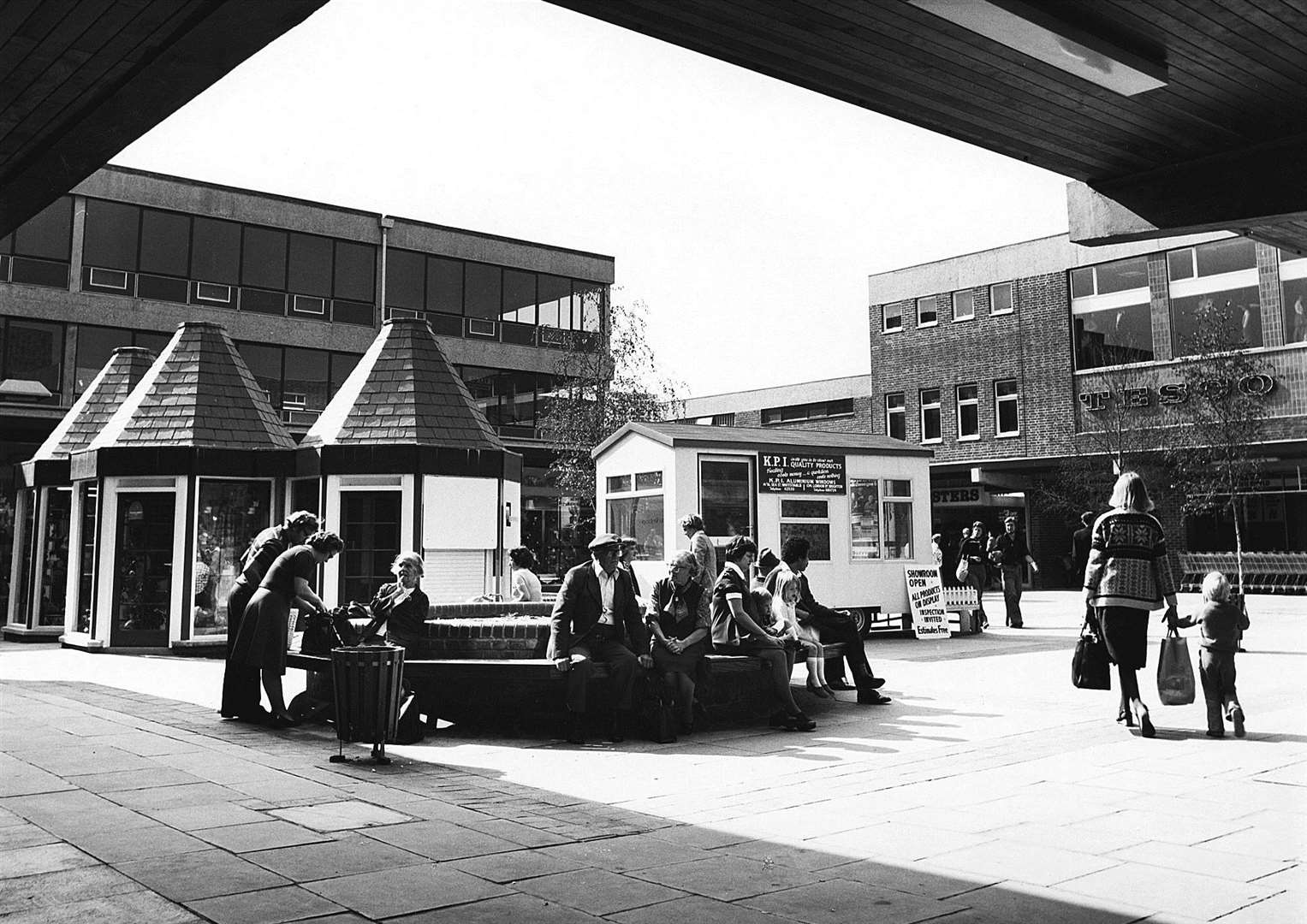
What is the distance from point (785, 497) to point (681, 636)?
8.51 meters

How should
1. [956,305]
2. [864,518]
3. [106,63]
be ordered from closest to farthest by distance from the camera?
1. [106,63]
2. [864,518]
3. [956,305]

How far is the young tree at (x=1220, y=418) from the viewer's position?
94.2 feet

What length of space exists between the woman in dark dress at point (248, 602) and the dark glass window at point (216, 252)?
26419 millimetres

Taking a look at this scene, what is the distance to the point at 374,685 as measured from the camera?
26.3 feet

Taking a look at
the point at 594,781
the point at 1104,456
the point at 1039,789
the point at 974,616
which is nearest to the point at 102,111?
the point at 594,781

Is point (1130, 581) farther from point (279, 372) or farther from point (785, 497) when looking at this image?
point (279, 372)

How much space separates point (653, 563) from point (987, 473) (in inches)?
910

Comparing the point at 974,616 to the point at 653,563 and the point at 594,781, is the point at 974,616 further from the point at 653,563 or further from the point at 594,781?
the point at 594,781

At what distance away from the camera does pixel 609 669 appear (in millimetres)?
9109

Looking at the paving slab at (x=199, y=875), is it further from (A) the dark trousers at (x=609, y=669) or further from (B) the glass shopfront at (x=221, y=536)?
(B) the glass shopfront at (x=221, y=536)

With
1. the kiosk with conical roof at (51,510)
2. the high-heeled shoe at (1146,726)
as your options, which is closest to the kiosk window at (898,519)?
the high-heeled shoe at (1146,726)

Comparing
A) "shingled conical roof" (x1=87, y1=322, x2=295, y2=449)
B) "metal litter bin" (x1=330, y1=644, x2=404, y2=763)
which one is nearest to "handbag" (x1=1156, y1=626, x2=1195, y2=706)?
"metal litter bin" (x1=330, y1=644, x2=404, y2=763)

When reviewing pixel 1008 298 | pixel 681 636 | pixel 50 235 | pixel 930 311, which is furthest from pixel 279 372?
pixel 681 636

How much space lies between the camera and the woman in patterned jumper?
8.48m
